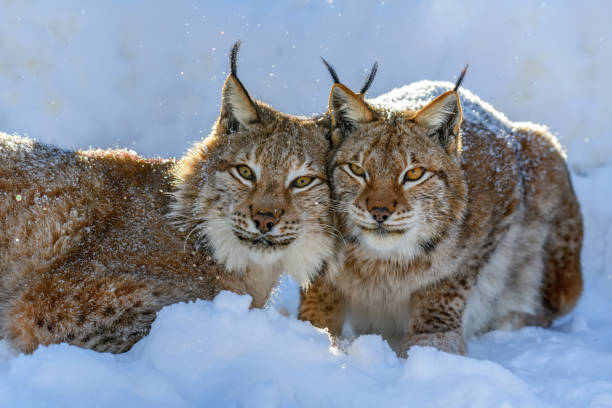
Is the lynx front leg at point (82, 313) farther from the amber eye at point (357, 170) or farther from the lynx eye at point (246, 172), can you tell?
the amber eye at point (357, 170)

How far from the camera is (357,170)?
3.60m

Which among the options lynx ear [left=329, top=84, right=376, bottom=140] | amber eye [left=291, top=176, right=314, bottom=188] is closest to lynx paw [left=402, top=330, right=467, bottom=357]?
amber eye [left=291, top=176, right=314, bottom=188]

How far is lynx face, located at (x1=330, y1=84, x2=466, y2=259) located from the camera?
3.49 metres

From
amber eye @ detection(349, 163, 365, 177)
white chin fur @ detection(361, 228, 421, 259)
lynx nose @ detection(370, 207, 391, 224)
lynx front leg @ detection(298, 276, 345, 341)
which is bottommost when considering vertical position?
lynx front leg @ detection(298, 276, 345, 341)

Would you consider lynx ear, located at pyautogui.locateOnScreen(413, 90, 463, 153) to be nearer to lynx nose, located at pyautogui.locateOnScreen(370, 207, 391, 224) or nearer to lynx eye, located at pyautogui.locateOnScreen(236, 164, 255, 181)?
lynx nose, located at pyautogui.locateOnScreen(370, 207, 391, 224)

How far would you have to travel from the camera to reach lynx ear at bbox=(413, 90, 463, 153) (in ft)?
12.3

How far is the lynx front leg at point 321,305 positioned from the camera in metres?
4.28

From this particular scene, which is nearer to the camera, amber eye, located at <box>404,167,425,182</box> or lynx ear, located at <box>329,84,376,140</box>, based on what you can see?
amber eye, located at <box>404,167,425,182</box>

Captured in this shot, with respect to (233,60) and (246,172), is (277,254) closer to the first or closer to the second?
(246,172)

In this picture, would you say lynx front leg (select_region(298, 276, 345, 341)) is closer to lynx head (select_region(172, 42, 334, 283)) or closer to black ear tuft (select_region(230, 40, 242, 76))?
lynx head (select_region(172, 42, 334, 283))

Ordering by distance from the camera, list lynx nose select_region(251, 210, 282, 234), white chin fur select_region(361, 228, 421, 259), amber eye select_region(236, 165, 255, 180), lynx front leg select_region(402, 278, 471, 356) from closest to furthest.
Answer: lynx nose select_region(251, 210, 282, 234), amber eye select_region(236, 165, 255, 180), white chin fur select_region(361, 228, 421, 259), lynx front leg select_region(402, 278, 471, 356)

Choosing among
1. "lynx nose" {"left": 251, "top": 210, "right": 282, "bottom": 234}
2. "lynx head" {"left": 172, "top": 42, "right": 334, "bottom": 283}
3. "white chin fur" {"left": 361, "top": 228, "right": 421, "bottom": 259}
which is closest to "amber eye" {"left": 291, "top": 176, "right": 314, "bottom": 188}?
"lynx head" {"left": 172, "top": 42, "right": 334, "bottom": 283}

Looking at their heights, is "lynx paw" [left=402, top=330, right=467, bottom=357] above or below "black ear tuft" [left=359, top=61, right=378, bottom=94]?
below

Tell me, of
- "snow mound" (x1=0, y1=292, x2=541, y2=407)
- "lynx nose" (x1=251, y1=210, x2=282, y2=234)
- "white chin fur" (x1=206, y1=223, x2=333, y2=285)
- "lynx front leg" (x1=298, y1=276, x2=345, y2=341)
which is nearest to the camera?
"snow mound" (x1=0, y1=292, x2=541, y2=407)
